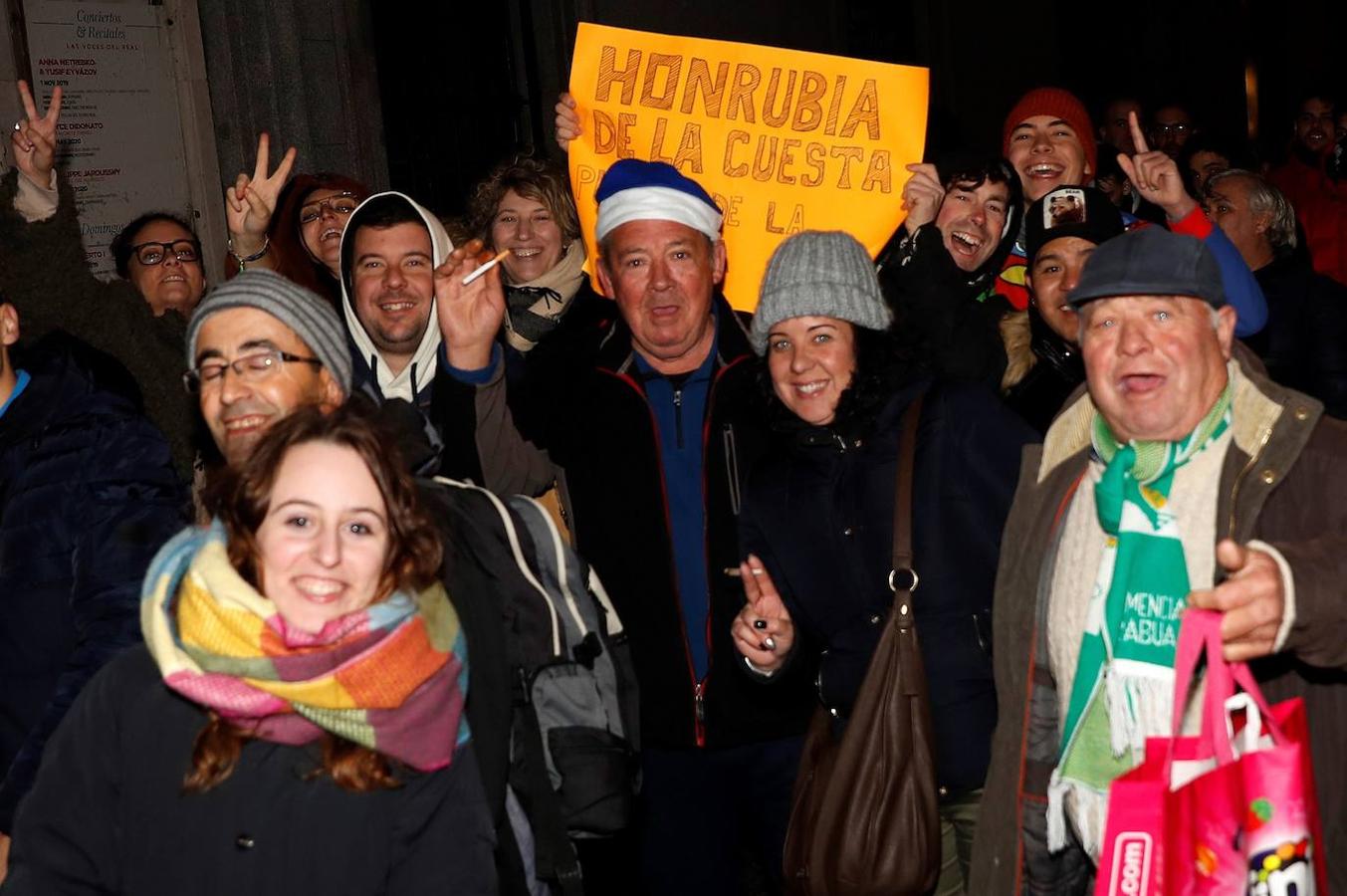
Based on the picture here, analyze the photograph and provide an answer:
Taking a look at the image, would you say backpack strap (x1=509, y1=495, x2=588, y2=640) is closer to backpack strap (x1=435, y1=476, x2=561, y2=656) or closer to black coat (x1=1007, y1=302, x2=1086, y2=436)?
backpack strap (x1=435, y1=476, x2=561, y2=656)

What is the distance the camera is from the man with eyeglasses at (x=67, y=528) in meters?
3.33

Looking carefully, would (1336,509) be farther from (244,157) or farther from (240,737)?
(244,157)

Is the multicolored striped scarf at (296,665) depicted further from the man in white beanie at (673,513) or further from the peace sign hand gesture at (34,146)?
the peace sign hand gesture at (34,146)

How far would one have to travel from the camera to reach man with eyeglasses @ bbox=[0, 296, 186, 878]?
3326 millimetres

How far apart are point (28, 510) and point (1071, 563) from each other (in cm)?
223

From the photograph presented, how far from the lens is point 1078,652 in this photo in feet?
10.7

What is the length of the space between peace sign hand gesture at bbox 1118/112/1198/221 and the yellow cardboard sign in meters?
0.68

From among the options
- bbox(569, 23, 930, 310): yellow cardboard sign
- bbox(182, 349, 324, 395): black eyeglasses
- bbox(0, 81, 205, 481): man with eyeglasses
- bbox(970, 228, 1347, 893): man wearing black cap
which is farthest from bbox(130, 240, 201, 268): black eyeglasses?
bbox(970, 228, 1347, 893): man wearing black cap

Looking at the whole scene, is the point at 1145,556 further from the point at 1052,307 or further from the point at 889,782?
the point at 1052,307

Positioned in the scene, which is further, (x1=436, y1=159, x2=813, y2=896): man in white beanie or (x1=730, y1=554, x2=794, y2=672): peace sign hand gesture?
(x1=436, y1=159, x2=813, y2=896): man in white beanie

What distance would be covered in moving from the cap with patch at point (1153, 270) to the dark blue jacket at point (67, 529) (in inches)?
80.1

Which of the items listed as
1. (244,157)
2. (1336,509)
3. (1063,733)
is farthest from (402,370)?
(244,157)

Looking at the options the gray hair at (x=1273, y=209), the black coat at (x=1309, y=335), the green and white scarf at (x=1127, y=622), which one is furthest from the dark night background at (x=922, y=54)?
the green and white scarf at (x=1127, y=622)

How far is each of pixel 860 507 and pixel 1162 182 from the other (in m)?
1.51
